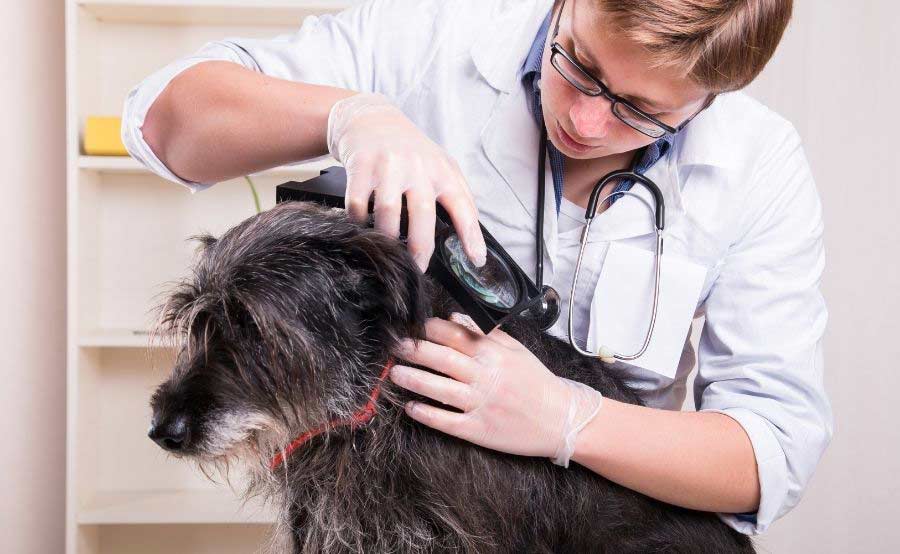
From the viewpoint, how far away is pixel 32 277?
105 inches

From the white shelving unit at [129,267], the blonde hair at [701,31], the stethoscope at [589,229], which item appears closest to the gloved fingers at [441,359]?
the stethoscope at [589,229]

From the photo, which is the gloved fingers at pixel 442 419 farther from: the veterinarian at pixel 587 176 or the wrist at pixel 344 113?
the wrist at pixel 344 113

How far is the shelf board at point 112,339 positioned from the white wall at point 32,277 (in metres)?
0.17

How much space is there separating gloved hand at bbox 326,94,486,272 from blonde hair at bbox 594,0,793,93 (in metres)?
0.34

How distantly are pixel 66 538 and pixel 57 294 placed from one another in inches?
33.2

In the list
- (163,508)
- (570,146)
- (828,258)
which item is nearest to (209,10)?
(163,508)

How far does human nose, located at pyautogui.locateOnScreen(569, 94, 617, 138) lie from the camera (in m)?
1.24

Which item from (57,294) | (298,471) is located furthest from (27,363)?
(298,471)

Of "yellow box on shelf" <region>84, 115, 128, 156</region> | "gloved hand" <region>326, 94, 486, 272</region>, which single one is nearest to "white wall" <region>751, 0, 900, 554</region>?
"gloved hand" <region>326, 94, 486, 272</region>

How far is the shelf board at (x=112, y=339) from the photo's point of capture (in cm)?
265

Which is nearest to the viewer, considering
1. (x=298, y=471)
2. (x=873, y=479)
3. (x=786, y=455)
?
(x=298, y=471)

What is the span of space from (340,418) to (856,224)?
2268mm

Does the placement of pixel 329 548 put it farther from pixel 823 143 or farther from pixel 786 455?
pixel 823 143

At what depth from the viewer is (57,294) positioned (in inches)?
110
